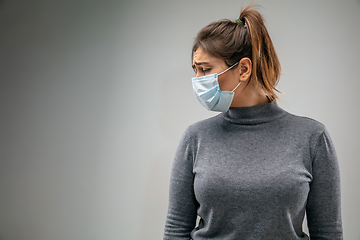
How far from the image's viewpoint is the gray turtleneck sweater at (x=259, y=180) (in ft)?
2.54

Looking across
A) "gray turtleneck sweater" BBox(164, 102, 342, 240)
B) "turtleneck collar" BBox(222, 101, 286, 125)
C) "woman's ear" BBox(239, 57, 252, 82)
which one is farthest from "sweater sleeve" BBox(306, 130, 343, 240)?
"woman's ear" BBox(239, 57, 252, 82)

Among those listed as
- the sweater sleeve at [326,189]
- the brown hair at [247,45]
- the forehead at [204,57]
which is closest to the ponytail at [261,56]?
the brown hair at [247,45]

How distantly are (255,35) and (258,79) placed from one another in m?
0.13

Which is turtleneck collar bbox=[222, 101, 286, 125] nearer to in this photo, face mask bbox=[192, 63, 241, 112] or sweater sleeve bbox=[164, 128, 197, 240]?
face mask bbox=[192, 63, 241, 112]

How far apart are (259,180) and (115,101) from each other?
0.91m

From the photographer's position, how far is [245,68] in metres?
0.83

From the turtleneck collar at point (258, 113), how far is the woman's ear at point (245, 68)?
0.32 ft

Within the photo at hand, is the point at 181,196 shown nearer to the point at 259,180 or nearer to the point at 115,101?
the point at 259,180

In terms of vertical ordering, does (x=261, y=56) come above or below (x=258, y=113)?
above

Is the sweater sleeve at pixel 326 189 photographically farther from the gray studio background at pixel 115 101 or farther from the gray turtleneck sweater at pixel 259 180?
the gray studio background at pixel 115 101

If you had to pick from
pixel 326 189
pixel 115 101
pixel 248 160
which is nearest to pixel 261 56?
pixel 248 160

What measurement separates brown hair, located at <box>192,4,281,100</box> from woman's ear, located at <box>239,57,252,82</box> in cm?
1

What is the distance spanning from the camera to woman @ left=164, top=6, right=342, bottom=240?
78 centimetres

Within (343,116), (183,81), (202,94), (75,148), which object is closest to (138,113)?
(183,81)
